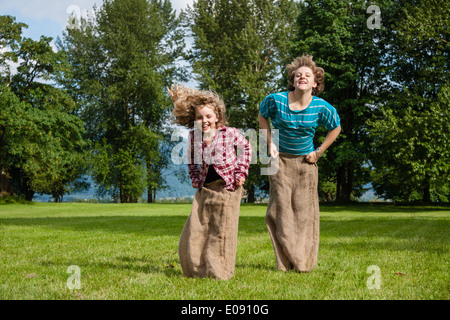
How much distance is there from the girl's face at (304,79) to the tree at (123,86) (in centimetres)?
3616

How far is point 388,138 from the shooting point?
2727cm

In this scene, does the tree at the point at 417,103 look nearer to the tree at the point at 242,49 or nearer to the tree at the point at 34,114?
the tree at the point at 242,49

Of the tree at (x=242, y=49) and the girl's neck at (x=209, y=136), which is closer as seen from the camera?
the girl's neck at (x=209, y=136)

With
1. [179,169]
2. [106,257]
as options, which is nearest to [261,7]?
[179,169]

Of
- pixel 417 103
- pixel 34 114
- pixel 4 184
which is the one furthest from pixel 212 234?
pixel 4 184

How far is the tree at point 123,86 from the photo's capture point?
1633 inches

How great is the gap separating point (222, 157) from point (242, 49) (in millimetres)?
33849

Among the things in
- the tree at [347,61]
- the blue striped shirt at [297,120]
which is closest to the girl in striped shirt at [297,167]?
the blue striped shirt at [297,120]

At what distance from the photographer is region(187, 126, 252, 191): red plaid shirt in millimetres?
5305

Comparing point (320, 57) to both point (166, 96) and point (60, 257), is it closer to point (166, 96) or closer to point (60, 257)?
point (166, 96)

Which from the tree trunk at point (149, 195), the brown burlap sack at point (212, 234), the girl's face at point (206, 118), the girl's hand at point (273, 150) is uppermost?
the girl's face at point (206, 118)

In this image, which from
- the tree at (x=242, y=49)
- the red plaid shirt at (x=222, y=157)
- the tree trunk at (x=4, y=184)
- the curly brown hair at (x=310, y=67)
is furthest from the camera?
the tree at (x=242, y=49)

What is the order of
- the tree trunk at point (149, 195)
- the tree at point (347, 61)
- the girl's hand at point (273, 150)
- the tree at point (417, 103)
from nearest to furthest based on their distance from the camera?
the girl's hand at point (273, 150), the tree at point (417, 103), the tree at point (347, 61), the tree trunk at point (149, 195)

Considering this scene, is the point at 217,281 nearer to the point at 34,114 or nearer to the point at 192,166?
the point at 192,166
